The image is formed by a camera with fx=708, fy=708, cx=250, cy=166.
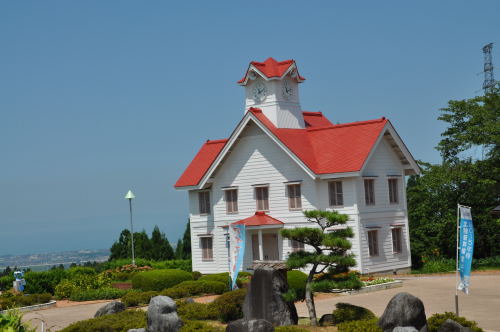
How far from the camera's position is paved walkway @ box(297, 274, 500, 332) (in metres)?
20.9

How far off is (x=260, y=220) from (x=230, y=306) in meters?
16.4

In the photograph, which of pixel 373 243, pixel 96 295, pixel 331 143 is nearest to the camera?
pixel 96 295

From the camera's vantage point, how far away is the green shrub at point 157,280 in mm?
31875

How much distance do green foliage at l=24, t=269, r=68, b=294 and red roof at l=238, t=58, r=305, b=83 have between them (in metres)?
14.9

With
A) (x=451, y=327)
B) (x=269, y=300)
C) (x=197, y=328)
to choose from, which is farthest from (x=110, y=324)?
(x=451, y=327)

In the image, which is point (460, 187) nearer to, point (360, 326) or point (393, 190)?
point (393, 190)

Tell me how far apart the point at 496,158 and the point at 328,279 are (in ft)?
72.5

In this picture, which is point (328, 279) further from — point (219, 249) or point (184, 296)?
point (219, 249)

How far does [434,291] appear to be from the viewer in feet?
89.8

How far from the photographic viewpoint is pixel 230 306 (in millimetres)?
20953

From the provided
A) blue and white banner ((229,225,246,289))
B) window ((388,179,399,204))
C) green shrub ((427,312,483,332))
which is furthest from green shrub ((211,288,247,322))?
window ((388,179,399,204))

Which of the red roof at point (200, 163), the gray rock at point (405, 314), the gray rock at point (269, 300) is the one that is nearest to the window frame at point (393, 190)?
the red roof at point (200, 163)

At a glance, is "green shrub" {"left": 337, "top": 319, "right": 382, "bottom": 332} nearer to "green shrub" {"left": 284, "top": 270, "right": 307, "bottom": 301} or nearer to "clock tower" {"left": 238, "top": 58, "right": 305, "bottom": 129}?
"green shrub" {"left": 284, "top": 270, "right": 307, "bottom": 301}

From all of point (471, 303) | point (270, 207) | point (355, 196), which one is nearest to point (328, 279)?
point (471, 303)
